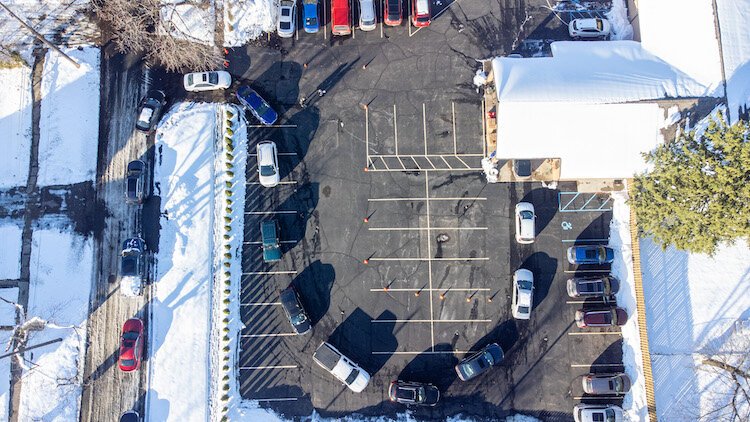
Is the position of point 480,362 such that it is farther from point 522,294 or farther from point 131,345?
point 131,345

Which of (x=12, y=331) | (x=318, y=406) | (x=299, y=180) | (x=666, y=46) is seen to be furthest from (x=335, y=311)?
(x=666, y=46)

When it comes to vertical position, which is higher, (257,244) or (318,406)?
(257,244)

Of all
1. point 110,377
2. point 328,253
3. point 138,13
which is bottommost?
point 110,377

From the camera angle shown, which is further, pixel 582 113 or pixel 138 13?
pixel 138 13

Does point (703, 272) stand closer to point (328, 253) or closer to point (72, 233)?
point (328, 253)

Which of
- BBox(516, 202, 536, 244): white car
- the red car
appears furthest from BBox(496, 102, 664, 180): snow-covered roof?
the red car

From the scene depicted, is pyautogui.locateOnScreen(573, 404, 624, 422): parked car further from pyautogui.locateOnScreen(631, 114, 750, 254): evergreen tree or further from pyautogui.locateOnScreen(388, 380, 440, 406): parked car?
pyautogui.locateOnScreen(631, 114, 750, 254): evergreen tree

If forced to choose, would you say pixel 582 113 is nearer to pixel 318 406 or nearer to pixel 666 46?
pixel 666 46

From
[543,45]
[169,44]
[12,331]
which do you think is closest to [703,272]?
[543,45]
